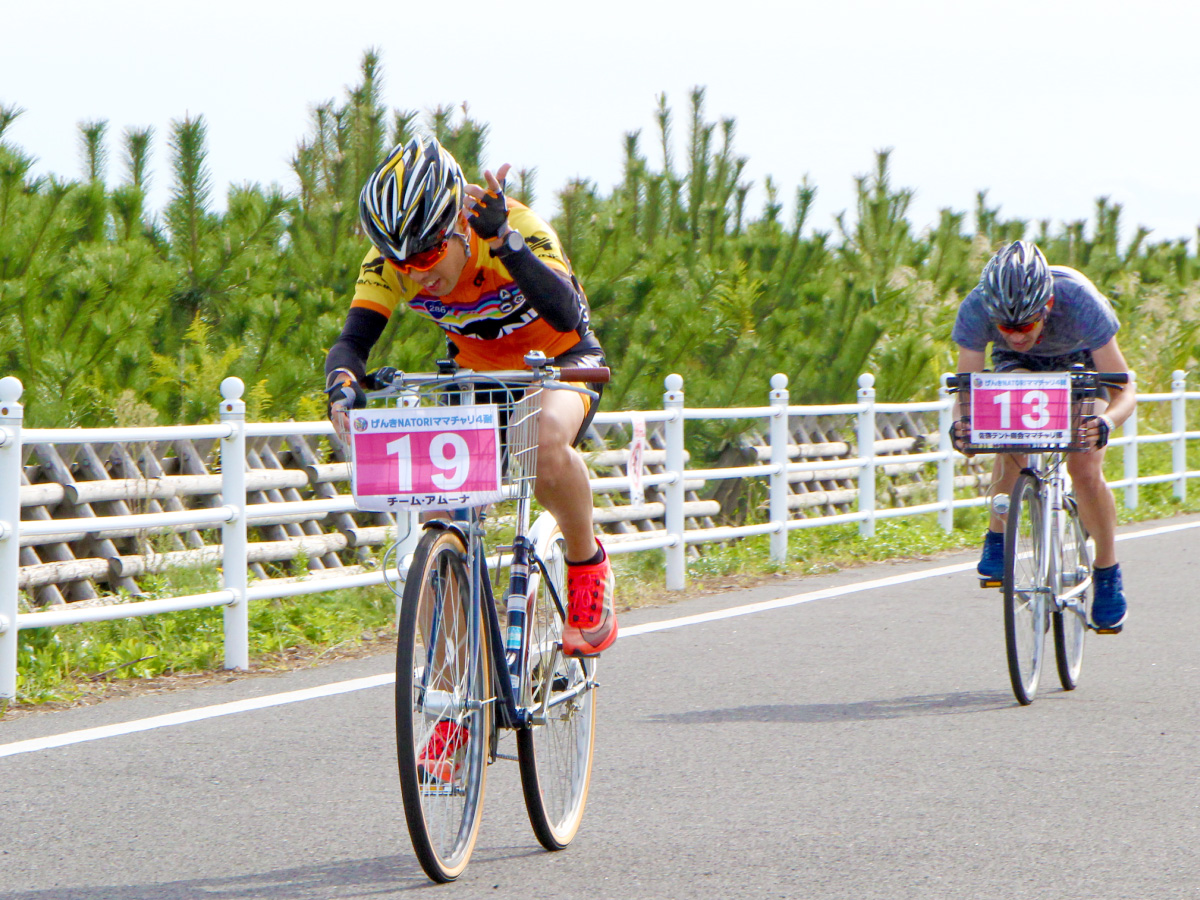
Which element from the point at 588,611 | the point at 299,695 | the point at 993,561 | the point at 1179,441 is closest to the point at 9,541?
the point at 299,695

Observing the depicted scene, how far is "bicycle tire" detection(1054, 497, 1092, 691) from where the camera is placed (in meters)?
6.89

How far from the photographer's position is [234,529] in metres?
7.51

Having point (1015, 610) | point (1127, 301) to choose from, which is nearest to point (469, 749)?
point (1015, 610)

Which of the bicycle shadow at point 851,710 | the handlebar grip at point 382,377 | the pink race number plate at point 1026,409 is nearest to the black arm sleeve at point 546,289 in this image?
the handlebar grip at point 382,377

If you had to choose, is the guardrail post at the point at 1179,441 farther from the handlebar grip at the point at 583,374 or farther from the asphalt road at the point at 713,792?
the handlebar grip at the point at 583,374

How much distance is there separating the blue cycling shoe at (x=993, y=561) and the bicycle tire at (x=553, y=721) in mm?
2690

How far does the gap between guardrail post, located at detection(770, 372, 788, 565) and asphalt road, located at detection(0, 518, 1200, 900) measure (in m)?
3.68

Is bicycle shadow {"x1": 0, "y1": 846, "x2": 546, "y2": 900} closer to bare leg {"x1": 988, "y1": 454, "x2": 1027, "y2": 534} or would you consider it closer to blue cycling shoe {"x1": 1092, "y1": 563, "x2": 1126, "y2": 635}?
bare leg {"x1": 988, "y1": 454, "x2": 1027, "y2": 534}

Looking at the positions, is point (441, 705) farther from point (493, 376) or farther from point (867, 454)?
point (867, 454)

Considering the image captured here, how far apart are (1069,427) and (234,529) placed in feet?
12.6

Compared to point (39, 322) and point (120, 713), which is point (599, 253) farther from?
point (120, 713)

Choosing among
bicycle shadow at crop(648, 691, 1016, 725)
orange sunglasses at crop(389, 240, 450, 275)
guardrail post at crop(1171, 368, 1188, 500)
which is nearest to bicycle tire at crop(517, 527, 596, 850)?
orange sunglasses at crop(389, 240, 450, 275)

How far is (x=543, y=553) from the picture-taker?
450 centimetres

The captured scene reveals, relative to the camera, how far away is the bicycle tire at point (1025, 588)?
21.2 feet
